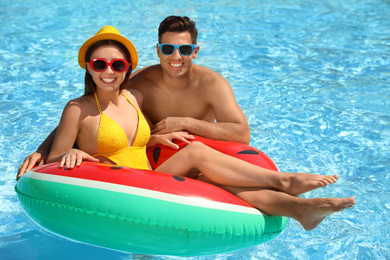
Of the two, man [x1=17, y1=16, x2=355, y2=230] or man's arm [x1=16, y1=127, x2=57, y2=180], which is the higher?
man [x1=17, y1=16, x2=355, y2=230]

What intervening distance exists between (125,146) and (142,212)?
0.78 meters

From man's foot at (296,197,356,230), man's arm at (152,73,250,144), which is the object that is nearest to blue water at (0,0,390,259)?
man's foot at (296,197,356,230)

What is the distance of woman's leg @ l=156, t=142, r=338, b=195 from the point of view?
3.25 metres

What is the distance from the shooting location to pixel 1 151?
503 cm

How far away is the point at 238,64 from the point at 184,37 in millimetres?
3511

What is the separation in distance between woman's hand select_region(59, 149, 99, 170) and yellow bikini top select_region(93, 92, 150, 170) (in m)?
0.22

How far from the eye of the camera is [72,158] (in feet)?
10.5

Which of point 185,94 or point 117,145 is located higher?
point 185,94

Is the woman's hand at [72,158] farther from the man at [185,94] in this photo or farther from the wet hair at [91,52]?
the man at [185,94]

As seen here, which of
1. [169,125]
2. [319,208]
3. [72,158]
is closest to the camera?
[319,208]

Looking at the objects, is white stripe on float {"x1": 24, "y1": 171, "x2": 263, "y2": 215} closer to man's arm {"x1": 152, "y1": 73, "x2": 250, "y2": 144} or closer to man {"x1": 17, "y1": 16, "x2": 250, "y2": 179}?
man {"x1": 17, "y1": 16, "x2": 250, "y2": 179}

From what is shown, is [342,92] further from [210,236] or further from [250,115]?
[210,236]

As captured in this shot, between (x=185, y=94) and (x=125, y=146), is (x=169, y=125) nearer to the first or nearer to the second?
(x=185, y=94)

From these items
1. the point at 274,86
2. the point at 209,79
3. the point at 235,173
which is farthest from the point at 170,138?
the point at 274,86
